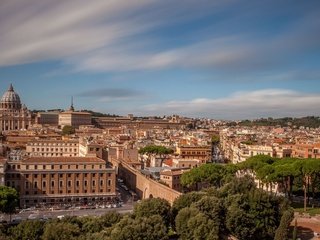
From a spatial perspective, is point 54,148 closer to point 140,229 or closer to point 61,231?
point 61,231

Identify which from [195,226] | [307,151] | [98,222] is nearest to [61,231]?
[98,222]

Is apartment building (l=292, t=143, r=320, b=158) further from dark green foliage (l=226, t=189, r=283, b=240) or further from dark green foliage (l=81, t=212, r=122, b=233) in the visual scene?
dark green foliage (l=81, t=212, r=122, b=233)

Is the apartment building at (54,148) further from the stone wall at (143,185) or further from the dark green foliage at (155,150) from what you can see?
the stone wall at (143,185)

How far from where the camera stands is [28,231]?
3450cm

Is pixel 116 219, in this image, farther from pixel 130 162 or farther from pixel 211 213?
pixel 130 162

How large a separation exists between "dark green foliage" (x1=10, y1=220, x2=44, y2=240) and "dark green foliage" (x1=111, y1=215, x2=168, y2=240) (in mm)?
6259

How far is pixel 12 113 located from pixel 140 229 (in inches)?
5081

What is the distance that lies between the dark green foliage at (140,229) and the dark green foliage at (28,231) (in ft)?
20.5

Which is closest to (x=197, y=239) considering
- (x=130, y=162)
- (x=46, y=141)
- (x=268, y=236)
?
(x=268, y=236)

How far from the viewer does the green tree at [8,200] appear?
4355cm

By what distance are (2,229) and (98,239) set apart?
10.4 meters

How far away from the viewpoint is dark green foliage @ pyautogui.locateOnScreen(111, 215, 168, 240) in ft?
103

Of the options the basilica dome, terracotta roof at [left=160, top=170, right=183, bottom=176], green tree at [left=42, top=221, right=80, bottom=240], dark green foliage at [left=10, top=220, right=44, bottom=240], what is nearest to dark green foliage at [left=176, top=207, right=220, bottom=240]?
green tree at [left=42, top=221, right=80, bottom=240]

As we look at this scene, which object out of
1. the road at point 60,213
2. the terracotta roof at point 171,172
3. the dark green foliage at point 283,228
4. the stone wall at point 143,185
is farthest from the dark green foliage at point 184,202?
the terracotta roof at point 171,172
